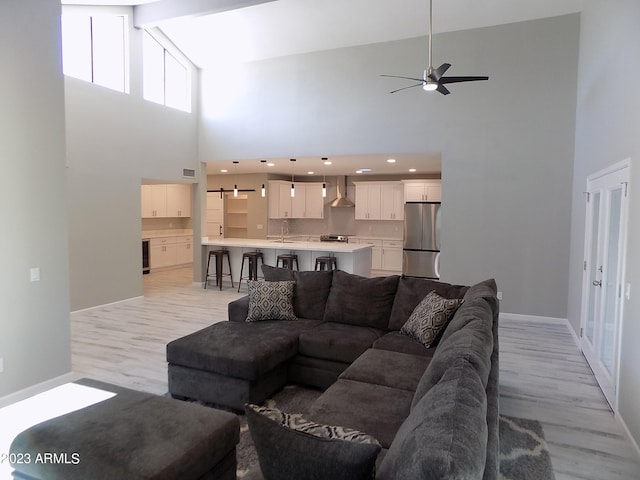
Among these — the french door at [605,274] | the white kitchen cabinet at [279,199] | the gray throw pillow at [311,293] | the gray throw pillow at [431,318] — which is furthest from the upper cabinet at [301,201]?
the gray throw pillow at [431,318]

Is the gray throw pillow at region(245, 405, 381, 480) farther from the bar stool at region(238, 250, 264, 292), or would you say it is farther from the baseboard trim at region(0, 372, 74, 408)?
the bar stool at region(238, 250, 264, 292)

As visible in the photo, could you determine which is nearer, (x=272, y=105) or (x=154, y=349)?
(x=154, y=349)

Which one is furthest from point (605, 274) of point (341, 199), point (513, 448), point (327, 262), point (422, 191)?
point (341, 199)

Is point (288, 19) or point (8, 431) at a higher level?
point (288, 19)

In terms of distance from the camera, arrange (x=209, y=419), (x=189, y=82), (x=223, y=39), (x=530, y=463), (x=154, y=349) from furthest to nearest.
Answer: (x=189, y=82), (x=223, y=39), (x=154, y=349), (x=530, y=463), (x=209, y=419)

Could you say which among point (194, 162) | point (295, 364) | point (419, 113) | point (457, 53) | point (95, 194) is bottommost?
point (295, 364)

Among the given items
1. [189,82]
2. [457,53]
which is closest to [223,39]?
[189,82]

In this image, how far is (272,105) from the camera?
26.0 feet

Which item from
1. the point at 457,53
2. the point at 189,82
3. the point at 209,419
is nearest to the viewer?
the point at 209,419

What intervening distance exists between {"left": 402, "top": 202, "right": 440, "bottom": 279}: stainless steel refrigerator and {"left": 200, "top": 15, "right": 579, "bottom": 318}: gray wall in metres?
2.07

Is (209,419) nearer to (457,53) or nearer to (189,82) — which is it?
(457,53)

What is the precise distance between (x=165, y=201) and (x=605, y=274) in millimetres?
9933

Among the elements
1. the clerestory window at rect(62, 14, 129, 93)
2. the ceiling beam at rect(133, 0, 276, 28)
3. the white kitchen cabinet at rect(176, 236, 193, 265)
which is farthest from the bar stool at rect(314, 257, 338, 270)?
the white kitchen cabinet at rect(176, 236, 193, 265)

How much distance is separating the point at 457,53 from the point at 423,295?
172 inches
